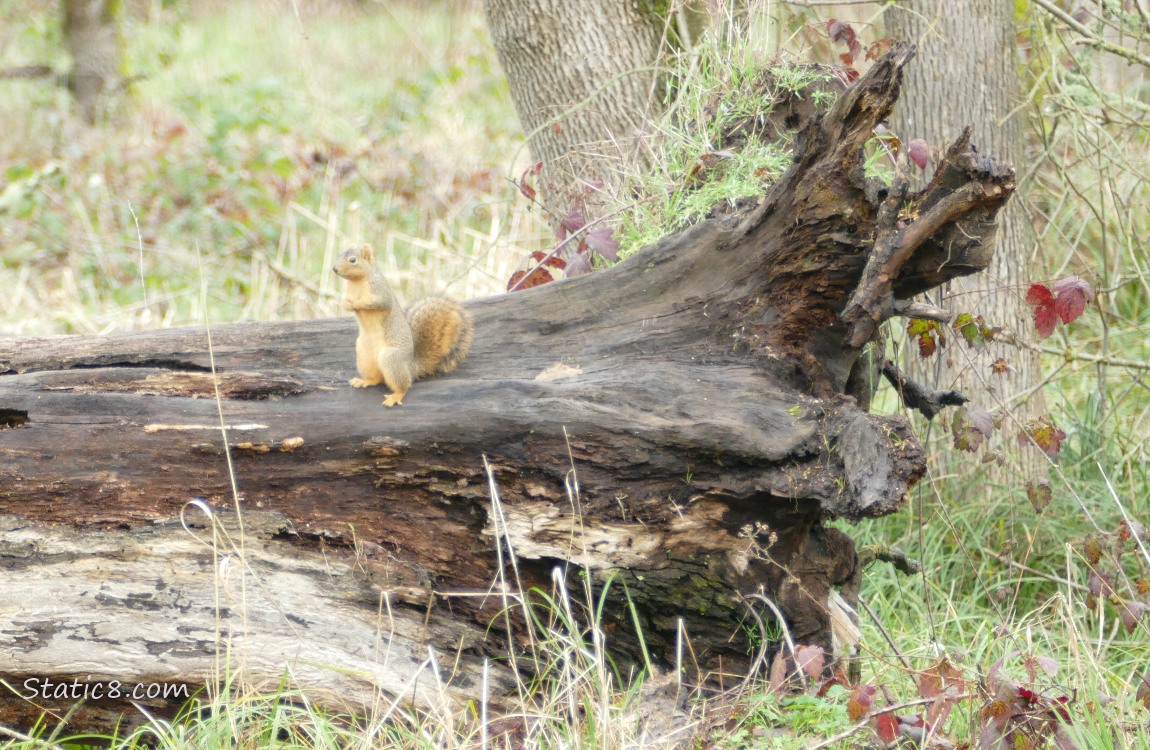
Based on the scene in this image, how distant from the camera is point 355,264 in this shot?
3342mm

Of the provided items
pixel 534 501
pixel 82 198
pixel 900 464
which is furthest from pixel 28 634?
pixel 82 198

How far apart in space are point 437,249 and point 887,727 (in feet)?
16.2

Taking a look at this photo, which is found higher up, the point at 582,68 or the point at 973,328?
the point at 582,68

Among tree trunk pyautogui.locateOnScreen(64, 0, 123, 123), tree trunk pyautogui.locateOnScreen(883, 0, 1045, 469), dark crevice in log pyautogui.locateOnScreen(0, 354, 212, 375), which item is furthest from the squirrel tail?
tree trunk pyautogui.locateOnScreen(64, 0, 123, 123)

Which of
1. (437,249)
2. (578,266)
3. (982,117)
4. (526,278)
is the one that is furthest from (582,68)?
(437,249)

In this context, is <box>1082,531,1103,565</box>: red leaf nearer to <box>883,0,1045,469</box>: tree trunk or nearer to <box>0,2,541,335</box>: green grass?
<box>883,0,1045,469</box>: tree trunk

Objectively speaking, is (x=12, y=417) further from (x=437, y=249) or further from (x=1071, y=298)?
(x=437, y=249)

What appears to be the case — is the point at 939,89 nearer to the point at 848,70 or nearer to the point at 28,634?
the point at 848,70

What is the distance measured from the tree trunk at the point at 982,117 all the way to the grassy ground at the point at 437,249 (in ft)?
0.69

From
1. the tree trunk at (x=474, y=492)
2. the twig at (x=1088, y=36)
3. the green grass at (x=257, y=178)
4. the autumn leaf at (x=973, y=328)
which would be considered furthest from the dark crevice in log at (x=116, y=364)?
the twig at (x=1088, y=36)

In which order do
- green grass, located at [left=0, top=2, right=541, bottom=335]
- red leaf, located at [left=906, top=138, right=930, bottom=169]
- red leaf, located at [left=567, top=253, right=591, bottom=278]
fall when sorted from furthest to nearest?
1. green grass, located at [left=0, top=2, right=541, bottom=335]
2. red leaf, located at [left=567, top=253, right=591, bottom=278]
3. red leaf, located at [left=906, top=138, right=930, bottom=169]

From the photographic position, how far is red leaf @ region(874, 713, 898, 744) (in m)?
2.46

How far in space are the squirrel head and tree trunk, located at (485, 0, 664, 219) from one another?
5.64ft

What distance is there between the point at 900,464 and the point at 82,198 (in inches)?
342
